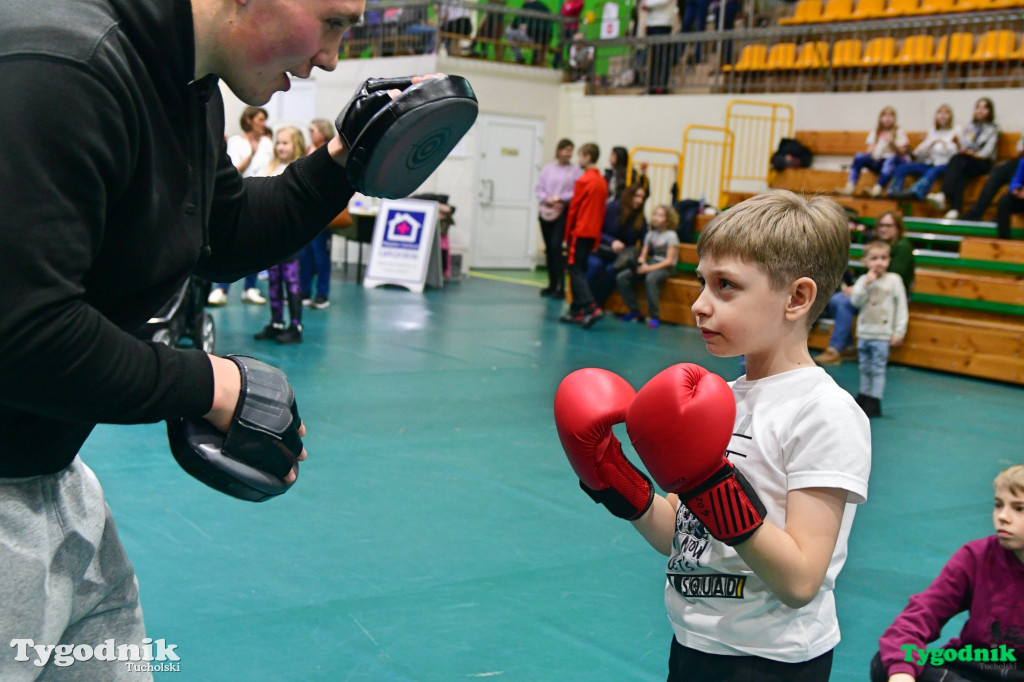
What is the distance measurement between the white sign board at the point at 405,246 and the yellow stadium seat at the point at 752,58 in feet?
19.1

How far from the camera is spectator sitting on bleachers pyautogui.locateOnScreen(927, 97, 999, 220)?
11.0 m

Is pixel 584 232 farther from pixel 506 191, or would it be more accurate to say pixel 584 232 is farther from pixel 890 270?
pixel 506 191

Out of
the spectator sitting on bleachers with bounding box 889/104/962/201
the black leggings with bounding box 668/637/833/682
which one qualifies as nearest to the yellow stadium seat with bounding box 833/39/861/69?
the spectator sitting on bleachers with bounding box 889/104/962/201

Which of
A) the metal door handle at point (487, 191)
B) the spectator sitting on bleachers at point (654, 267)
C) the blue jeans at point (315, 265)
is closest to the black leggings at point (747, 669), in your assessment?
the blue jeans at point (315, 265)

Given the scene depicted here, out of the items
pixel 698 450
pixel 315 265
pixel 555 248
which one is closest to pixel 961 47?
pixel 555 248

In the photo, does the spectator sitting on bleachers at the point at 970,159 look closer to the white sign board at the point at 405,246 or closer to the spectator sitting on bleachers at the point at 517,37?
the white sign board at the point at 405,246

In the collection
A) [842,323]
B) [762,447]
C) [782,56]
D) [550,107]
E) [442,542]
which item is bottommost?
[442,542]

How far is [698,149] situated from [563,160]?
11.7 ft

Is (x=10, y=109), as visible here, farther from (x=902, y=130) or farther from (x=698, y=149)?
(x=698, y=149)

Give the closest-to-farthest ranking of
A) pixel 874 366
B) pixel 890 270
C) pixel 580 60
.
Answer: pixel 874 366, pixel 890 270, pixel 580 60

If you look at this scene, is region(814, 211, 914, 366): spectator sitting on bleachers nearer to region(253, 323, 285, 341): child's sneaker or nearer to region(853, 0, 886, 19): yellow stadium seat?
region(253, 323, 285, 341): child's sneaker

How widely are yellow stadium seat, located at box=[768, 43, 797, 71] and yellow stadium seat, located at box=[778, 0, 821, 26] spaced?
40 centimetres

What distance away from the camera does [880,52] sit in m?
13.6

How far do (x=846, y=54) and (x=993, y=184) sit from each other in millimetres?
4238
